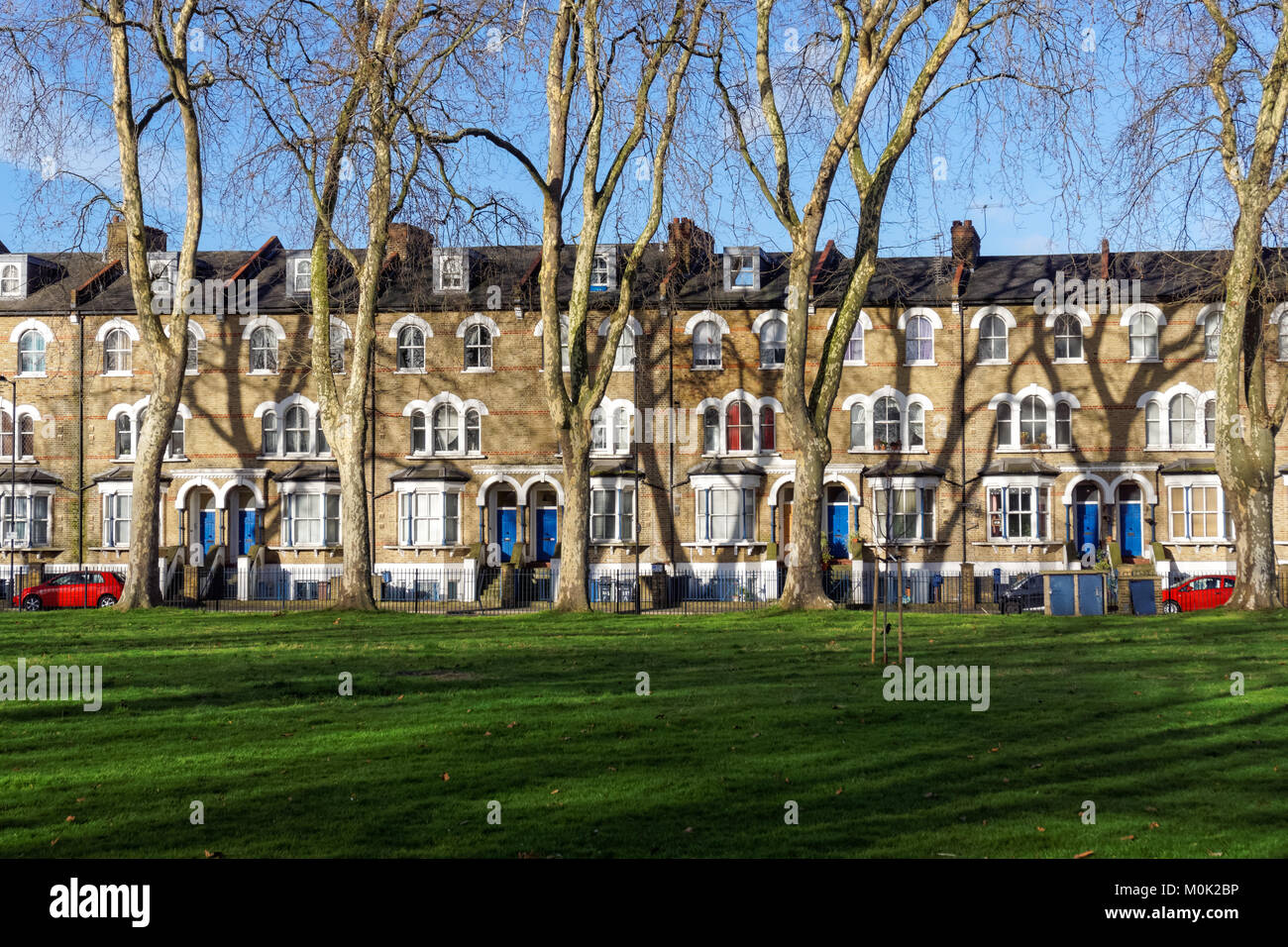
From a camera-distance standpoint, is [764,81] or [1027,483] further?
[1027,483]

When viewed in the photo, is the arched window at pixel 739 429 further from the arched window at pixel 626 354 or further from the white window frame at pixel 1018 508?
the white window frame at pixel 1018 508

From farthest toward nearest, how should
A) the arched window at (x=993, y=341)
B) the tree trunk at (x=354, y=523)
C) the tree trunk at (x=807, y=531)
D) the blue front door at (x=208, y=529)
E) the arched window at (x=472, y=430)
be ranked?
the blue front door at (x=208, y=529) → the arched window at (x=472, y=430) → the arched window at (x=993, y=341) → the tree trunk at (x=354, y=523) → the tree trunk at (x=807, y=531)

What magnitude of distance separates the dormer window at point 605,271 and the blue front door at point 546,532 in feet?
25.6

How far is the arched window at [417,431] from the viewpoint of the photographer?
44.4 metres

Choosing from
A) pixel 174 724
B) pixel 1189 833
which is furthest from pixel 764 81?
pixel 1189 833

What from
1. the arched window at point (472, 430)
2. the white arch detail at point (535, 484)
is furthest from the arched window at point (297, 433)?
the white arch detail at point (535, 484)

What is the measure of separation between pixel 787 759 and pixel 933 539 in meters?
31.7

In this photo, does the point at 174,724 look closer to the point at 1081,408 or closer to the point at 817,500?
the point at 817,500

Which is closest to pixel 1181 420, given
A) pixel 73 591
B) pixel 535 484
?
pixel 535 484

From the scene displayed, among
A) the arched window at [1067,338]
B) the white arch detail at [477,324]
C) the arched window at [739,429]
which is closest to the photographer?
the arched window at [1067,338]

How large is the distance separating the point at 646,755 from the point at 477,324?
111 feet

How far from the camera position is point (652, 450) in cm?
4369

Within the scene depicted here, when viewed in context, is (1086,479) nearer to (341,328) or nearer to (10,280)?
(341,328)

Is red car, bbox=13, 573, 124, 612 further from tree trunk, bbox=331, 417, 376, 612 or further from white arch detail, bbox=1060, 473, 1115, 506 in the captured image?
white arch detail, bbox=1060, 473, 1115, 506
